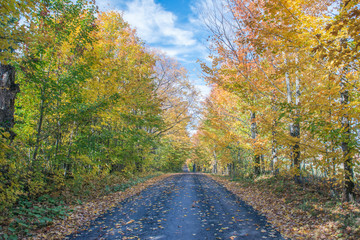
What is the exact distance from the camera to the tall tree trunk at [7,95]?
627cm

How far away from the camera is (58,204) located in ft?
23.6

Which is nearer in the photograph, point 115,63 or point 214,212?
point 214,212

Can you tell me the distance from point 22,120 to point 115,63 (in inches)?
248

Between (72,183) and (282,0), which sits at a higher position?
(282,0)

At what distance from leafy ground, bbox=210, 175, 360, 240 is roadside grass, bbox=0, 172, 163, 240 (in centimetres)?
631

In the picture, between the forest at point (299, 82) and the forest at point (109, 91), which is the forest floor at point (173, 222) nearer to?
the forest at point (109, 91)

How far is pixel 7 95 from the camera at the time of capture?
21.0 ft

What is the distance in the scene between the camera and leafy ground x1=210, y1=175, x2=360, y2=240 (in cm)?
489

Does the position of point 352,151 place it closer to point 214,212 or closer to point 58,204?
point 214,212

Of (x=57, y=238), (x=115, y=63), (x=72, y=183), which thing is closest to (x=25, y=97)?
(x=72, y=183)

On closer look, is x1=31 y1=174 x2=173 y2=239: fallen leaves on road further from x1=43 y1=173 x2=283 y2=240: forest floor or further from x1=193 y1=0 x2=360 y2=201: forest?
x1=193 y1=0 x2=360 y2=201: forest

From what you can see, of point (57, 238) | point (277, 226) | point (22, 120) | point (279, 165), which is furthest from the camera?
point (279, 165)

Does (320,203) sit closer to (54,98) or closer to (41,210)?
(41,210)

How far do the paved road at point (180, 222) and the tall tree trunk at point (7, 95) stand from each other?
4049 mm
